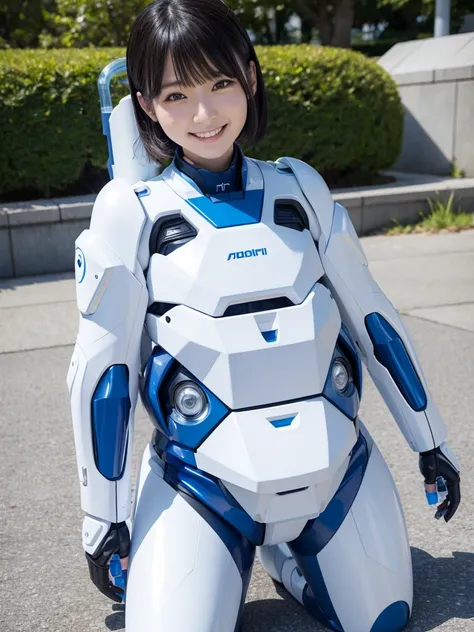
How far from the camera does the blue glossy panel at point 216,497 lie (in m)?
2.01

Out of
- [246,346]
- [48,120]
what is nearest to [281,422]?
[246,346]

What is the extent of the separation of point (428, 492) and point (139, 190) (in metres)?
→ 1.11

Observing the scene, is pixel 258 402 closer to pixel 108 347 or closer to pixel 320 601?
pixel 108 347

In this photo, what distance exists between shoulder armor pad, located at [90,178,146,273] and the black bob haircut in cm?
27

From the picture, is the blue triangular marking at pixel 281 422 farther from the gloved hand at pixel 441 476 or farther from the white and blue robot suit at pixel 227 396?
the gloved hand at pixel 441 476

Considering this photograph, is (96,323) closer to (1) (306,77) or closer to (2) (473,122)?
(1) (306,77)

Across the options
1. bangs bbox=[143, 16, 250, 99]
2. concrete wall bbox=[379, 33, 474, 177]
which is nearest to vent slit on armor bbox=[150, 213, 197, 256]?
bangs bbox=[143, 16, 250, 99]

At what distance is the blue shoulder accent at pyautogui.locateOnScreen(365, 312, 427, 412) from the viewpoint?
2.20m

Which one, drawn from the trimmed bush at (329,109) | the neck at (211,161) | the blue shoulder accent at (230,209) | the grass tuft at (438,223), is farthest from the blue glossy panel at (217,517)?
the trimmed bush at (329,109)

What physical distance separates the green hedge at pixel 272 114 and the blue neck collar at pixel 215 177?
5261 mm

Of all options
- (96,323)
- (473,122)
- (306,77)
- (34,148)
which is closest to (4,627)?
(96,323)

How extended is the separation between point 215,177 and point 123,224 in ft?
0.87

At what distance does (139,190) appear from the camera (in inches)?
81.5

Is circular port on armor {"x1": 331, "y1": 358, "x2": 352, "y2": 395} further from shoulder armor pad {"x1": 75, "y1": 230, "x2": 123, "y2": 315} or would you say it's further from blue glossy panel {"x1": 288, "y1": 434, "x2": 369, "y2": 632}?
shoulder armor pad {"x1": 75, "y1": 230, "x2": 123, "y2": 315}
